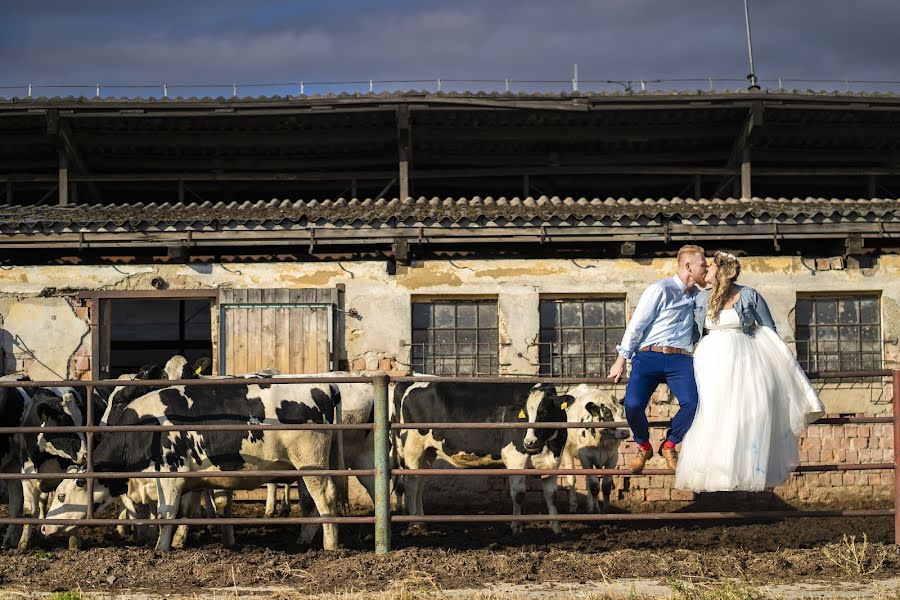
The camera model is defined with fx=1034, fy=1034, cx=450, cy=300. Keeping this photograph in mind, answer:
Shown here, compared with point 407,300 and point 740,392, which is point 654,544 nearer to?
point 740,392

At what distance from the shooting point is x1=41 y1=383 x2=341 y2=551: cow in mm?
8562

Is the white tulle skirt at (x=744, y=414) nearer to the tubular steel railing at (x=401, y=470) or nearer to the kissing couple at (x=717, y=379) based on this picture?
the kissing couple at (x=717, y=379)

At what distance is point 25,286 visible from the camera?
1191 centimetres

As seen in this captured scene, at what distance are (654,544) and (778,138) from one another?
8.45 m

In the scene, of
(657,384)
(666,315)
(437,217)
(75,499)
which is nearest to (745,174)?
(437,217)

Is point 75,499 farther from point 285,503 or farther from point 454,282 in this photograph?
point 454,282

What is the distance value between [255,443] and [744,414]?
4104 millimetres

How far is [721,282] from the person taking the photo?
21.9ft

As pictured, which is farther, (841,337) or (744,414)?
(841,337)

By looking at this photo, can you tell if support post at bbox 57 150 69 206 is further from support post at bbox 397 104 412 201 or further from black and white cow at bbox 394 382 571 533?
black and white cow at bbox 394 382 571 533

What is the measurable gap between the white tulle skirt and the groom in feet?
0.32

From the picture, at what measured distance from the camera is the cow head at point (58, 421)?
9.34 meters

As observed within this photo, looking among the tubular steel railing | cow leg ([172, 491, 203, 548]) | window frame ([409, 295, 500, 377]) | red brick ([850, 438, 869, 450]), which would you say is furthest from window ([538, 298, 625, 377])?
the tubular steel railing

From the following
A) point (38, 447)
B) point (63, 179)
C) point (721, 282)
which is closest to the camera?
point (721, 282)
